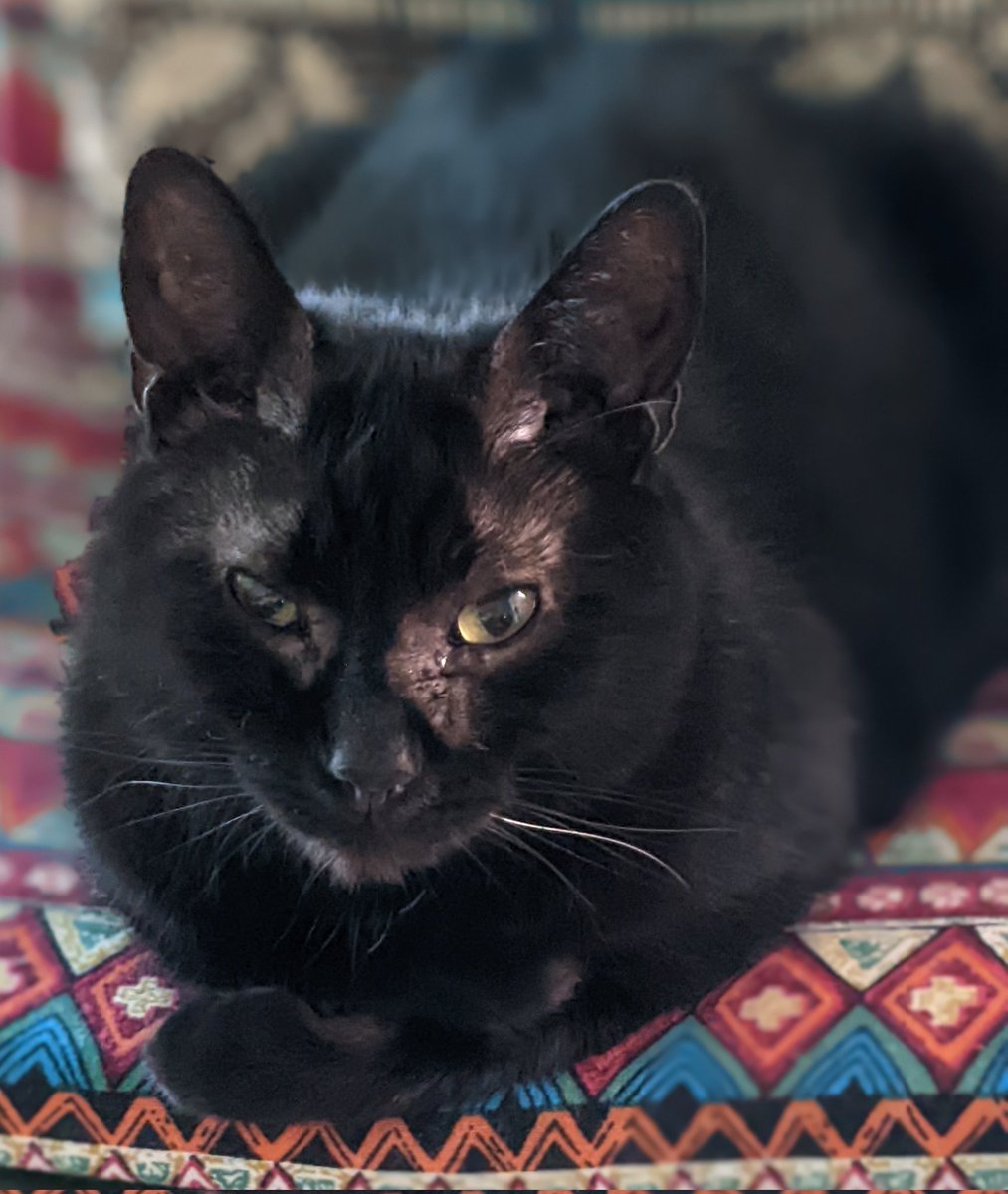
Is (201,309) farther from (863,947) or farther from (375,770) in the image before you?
(863,947)

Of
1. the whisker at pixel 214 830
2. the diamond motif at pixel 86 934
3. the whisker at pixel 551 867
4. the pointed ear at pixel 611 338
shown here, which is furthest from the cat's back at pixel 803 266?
the diamond motif at pixel 86 934

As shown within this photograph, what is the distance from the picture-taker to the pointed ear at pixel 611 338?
0.72m

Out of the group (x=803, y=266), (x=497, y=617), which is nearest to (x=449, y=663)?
(x=497, y=617)

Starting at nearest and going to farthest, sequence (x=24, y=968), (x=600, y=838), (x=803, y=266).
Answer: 1. (x=600, y=838)
2. (x=24, y=968)
3. (x=803, y=266)

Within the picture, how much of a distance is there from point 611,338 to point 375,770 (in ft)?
0.92

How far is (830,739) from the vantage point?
1.07m

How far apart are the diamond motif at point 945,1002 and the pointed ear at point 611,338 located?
420 mm

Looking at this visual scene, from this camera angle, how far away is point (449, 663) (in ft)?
2.39

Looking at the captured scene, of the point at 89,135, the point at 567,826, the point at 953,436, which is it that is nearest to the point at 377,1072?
the point at 567,826

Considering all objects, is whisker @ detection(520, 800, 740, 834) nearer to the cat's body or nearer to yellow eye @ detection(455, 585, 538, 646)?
the cat's body

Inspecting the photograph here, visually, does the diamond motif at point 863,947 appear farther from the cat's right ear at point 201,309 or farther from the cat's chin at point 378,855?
the cat's right ear at point 201,309

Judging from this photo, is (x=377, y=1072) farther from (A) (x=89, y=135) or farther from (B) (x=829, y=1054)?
(A) (x=89, y=135)

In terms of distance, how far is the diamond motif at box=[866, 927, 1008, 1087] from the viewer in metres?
0.87

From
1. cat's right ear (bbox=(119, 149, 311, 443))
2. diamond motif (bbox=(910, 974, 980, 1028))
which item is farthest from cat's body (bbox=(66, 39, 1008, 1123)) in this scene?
diamond motif (bbox=(910, 974, 980, 1028))
